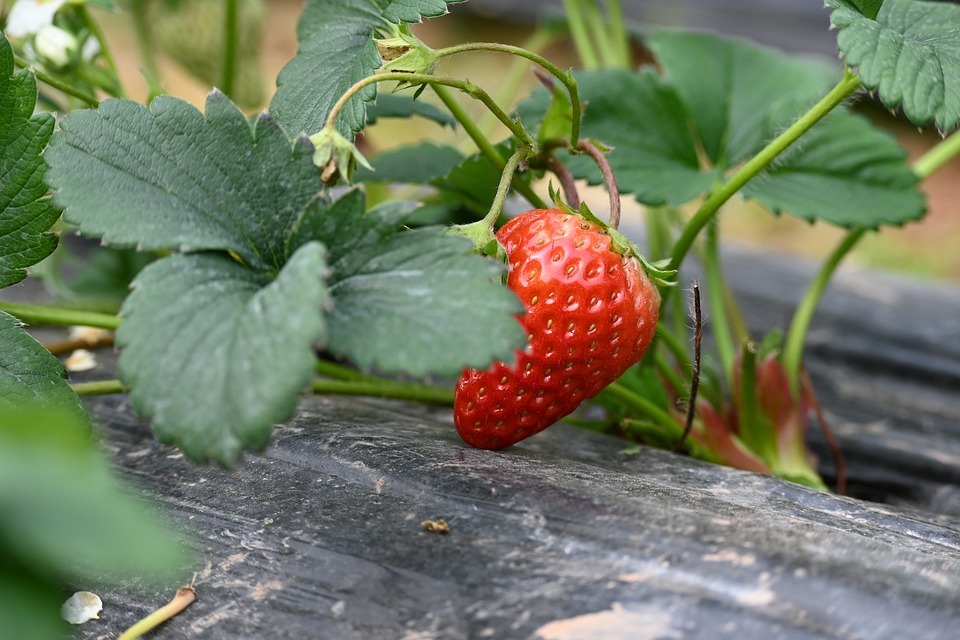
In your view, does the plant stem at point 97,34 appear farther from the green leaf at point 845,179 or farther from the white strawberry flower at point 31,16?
the green leaf at point 845,179

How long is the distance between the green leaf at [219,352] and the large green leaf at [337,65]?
0.13 metres

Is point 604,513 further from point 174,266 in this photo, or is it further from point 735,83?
point 735,83

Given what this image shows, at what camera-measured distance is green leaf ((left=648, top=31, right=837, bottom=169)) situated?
0.80 meters

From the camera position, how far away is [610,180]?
1.71ft

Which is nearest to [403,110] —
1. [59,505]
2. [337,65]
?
[337,65]

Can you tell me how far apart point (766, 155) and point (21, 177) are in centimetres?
42

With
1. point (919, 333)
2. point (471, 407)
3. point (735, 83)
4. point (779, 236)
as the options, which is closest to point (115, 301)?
point (471, 407)

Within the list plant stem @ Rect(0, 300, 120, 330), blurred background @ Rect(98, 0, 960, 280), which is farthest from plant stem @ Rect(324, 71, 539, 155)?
blurred background @ Rect(98, 0, 960, 280)

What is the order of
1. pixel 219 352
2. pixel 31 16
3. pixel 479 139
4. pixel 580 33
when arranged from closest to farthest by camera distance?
pixel 219 352
pixel 479 139
pixel 31 16
pixel 580 33

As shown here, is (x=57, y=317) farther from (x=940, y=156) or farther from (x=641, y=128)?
(x=940, y=156)

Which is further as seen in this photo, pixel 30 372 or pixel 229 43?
pixel 229 43

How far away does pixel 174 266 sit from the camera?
1.30ft

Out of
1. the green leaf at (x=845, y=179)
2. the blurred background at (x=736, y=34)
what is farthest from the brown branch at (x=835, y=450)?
the blurred background at (x=736, y=34)

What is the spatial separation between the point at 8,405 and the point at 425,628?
24 centimetres
